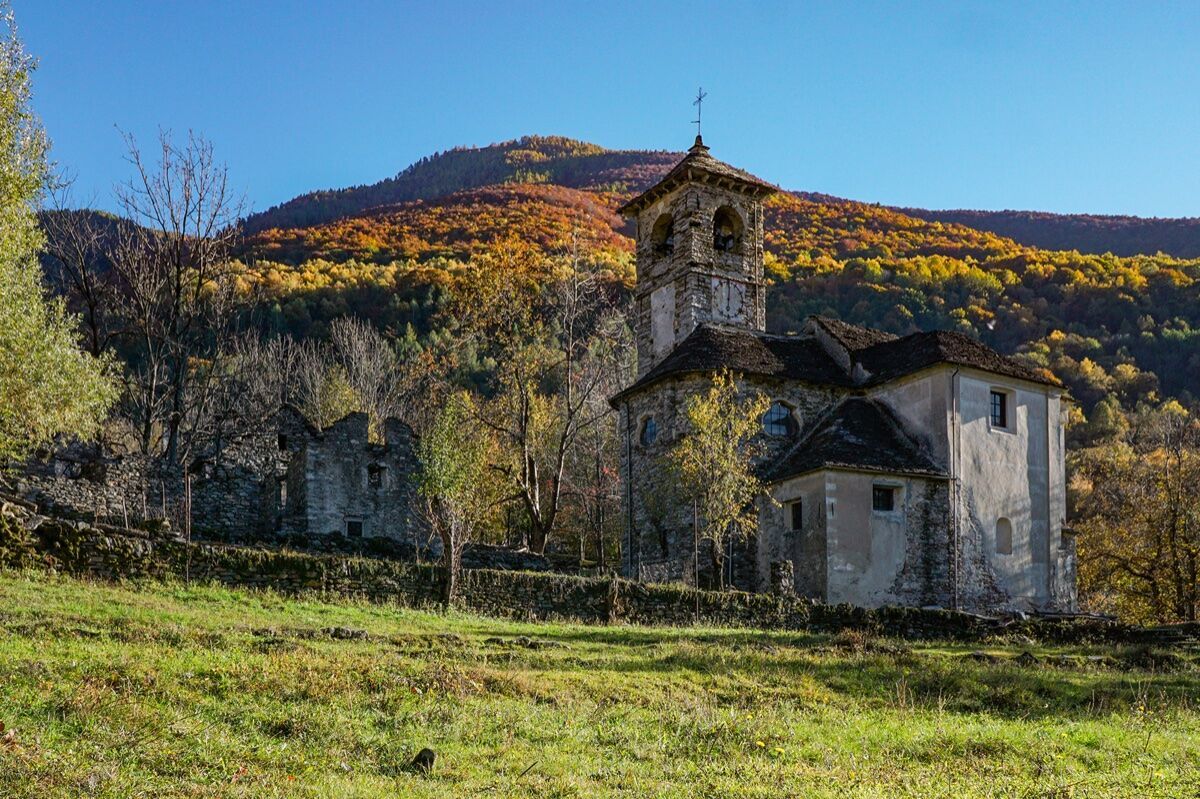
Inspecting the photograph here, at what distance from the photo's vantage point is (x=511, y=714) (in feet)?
41.3

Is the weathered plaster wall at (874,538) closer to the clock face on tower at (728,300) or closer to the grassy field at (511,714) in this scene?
the grassy field at (511,714)

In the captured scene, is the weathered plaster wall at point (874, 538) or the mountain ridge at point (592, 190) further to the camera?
the mountain ridge at point (592, 190)

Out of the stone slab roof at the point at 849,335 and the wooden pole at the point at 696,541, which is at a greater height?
the stone slab roof at the point at 849,335

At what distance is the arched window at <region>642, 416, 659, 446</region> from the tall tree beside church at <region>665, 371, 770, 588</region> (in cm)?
152

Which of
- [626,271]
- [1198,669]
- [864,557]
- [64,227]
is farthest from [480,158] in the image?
[1198,669]

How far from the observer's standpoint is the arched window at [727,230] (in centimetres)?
4300

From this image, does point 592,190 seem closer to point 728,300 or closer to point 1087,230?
point 1087,230

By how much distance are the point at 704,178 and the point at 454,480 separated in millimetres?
17050

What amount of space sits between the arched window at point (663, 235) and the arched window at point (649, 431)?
31.8 feet

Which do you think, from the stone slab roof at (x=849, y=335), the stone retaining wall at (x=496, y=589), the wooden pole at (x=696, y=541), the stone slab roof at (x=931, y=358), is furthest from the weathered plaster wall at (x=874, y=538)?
the stone slab roof at (x=849, y=335)

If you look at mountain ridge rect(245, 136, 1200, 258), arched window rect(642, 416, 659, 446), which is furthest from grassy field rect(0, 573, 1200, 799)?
mountain ridge rect(245, 136, 1200, 258)

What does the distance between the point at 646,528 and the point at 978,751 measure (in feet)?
76.3

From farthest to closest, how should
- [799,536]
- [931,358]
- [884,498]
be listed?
[931,358] < [884,498] < [799,536]

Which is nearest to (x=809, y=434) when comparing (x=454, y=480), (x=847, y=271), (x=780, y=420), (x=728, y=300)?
(x=780, y=420)
